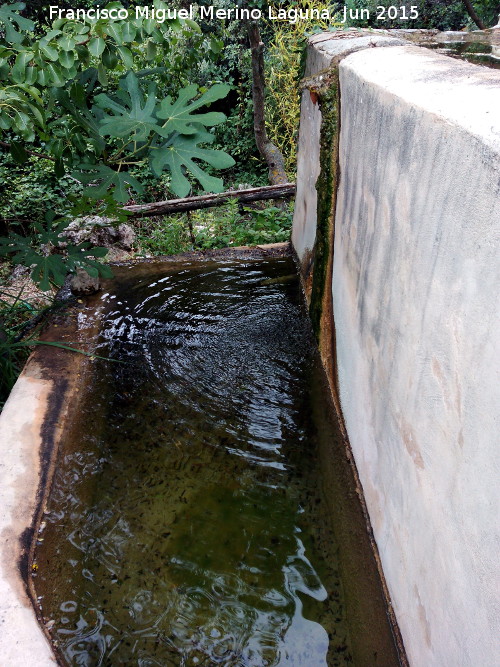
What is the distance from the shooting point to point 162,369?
3.50m

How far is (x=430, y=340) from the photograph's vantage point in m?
1.61

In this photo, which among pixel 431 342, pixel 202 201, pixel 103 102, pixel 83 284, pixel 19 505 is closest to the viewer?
pixel 431 342

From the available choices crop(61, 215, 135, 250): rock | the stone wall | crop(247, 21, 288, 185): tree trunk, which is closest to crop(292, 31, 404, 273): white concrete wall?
the stone wall

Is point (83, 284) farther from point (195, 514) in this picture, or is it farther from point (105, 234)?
point (195, 514)

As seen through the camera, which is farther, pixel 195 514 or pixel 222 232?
pixel 222 232

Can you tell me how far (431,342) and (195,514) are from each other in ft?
4.87

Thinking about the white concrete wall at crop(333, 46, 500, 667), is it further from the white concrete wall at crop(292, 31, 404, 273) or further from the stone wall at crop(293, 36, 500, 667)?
the white concrete wall at crop(292, 31, 404, 273)

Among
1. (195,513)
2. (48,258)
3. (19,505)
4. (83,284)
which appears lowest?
(195,513)

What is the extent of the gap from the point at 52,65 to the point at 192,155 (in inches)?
29.8

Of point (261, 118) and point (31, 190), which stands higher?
point (261, 118)

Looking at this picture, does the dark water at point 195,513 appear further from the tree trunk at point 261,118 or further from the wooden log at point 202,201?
the tree trunk at point 261,118

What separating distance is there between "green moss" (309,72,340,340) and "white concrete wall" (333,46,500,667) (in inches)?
23.6

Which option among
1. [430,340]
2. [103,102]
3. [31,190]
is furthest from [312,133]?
[31,190]

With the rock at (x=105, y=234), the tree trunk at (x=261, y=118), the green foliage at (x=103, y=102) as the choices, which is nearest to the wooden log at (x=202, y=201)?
the rock at (x=105, y=234)
